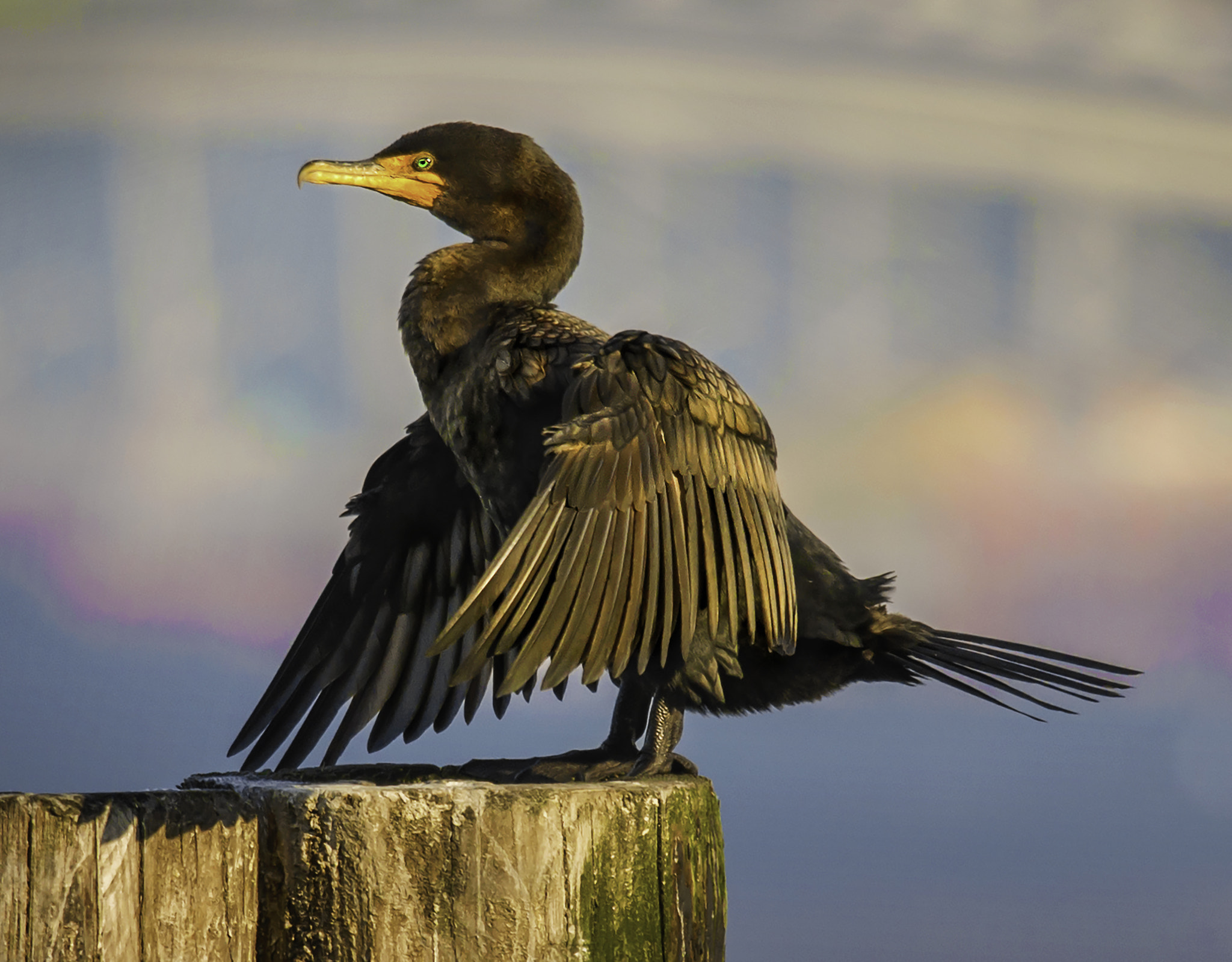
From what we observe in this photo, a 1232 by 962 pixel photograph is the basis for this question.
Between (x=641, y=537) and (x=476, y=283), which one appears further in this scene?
(x=476, y=283)

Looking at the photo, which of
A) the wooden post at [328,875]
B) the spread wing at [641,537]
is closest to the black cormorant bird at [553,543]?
the spread wing at [641,537]

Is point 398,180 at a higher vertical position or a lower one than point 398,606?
higher

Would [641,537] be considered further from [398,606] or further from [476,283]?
[398,606]

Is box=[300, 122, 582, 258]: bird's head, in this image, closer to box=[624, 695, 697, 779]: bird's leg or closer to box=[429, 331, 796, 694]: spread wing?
box=[429, 331, 796, 694]: spread wing

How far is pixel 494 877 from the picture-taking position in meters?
2.15

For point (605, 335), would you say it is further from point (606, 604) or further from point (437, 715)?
point (437, 715)

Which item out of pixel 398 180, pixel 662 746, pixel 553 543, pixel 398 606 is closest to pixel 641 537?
pixel 553 543

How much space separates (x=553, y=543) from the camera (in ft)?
8.42

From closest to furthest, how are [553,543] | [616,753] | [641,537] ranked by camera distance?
1. [553,543]
2. [641,537]
3. [616,753]

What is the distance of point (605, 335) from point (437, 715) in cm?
117

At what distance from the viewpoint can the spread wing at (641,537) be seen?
251cm

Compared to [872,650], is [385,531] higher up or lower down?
higher up

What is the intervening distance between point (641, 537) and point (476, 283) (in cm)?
100

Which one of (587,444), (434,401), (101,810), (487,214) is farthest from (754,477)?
(101,810)
